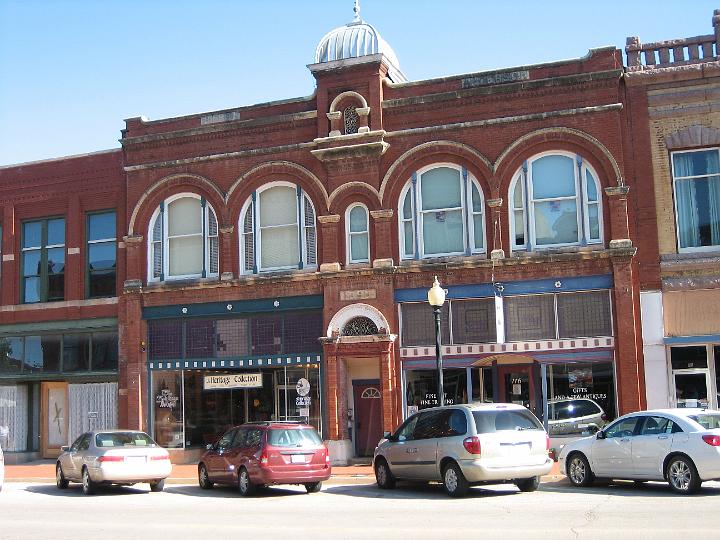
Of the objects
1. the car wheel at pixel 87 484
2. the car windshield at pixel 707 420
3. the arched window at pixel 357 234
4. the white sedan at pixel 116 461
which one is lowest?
the car wheel at pixel 87 484

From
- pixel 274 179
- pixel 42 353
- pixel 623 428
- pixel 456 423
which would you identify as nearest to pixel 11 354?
pixel 42 353

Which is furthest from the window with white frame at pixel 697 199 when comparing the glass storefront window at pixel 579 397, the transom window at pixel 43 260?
the transom window at pixel 43 260

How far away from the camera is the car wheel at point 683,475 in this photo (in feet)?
50.8

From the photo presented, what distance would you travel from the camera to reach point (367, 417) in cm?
2602

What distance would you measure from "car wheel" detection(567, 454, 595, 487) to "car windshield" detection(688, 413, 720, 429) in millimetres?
2463

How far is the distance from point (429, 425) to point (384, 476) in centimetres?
169

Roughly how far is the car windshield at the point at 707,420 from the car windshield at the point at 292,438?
7215mm

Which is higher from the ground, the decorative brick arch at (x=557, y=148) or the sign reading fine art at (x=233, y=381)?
the decorative brick arch at (x=557, y=148)

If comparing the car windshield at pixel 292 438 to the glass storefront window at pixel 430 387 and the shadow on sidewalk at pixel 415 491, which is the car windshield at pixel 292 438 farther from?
the glass storefront window at pixel 430 387

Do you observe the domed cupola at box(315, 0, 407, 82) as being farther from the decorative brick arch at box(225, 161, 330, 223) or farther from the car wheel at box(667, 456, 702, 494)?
the car wheel at box(667, 456, 702, 494)

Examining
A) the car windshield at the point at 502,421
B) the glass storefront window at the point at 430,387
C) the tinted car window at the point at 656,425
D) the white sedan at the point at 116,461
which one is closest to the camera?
the tinted car window at the point at 656,425

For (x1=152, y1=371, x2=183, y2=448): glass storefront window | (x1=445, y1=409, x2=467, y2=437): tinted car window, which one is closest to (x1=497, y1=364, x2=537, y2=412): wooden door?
(x1=445, y1=409, x2=467, y2=437): tinted car window

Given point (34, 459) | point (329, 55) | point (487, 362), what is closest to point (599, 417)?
point (487, 362)

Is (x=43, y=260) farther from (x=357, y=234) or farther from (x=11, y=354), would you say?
(x=357, y=234)
